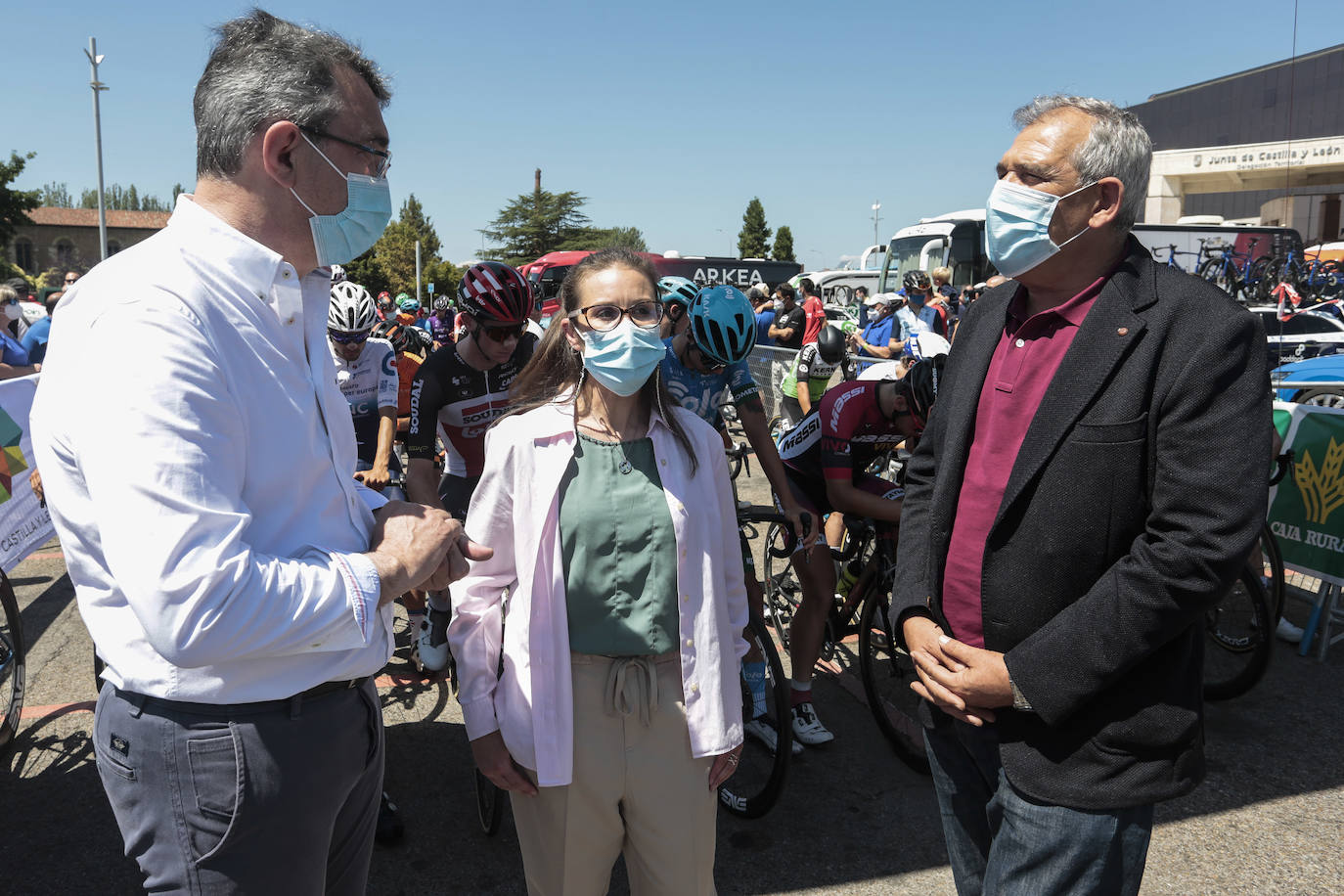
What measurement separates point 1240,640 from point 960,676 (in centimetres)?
392

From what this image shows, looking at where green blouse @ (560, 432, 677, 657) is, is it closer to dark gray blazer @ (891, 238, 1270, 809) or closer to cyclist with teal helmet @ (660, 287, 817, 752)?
dark gray blazer @ (891, 238, 1270, 809)

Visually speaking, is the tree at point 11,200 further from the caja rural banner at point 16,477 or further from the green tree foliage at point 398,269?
the caja rural banner at point 16,477

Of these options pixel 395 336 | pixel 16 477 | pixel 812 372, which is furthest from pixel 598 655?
pixel 395 336

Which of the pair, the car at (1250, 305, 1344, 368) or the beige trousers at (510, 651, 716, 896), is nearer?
the beige trousers at (510, 651, 716, 896)

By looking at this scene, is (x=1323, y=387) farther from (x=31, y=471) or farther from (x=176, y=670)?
(x=31, y=471)

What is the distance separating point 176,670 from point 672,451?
128cm

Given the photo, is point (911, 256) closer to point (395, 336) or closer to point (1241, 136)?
point (395, 336)

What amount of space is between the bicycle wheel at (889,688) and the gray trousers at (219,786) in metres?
2.95

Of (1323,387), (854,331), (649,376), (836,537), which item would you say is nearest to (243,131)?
(649,376)

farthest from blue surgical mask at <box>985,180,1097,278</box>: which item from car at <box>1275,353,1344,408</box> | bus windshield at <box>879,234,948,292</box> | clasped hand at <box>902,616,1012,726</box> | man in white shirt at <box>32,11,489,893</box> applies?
bus windshield at <box>879,234,948,292</box>

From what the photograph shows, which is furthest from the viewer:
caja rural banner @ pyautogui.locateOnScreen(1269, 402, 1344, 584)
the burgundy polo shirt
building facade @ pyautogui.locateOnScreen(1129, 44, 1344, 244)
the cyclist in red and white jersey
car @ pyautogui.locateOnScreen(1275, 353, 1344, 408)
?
building facade @ pyautogui.locateOnScreen(1129, 44, 1344, 244)

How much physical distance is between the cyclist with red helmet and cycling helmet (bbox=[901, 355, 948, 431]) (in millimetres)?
1935

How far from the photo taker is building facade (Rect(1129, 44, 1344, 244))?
111ft

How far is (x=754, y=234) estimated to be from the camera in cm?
7375
